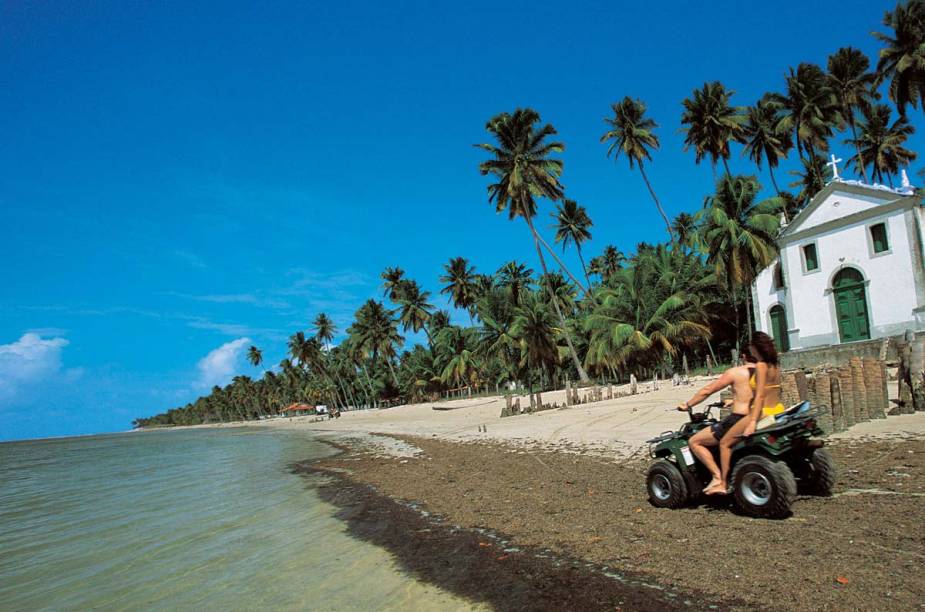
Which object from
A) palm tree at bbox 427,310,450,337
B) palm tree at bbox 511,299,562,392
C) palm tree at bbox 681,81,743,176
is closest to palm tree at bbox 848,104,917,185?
palm tree at bbox 681,81,743,176

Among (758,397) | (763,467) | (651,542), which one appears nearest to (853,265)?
(758,397)

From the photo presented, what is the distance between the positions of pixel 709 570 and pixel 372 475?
934 centimetres

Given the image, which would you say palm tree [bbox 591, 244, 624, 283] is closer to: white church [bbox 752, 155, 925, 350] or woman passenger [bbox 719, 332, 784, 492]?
white church [bbox 752, 155, 925, 350]

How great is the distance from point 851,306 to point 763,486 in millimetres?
24997

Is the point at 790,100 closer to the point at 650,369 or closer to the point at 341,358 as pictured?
the point at 650,369

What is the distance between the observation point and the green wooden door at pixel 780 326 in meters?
29.7

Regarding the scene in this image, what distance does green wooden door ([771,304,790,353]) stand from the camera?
29672 millimetres

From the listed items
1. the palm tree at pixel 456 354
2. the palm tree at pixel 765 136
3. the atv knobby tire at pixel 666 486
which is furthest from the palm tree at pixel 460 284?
the atv knobby tire at pixel 666 486

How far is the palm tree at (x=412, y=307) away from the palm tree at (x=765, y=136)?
3563 centimetres

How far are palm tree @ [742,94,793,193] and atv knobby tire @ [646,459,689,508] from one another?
44209mm

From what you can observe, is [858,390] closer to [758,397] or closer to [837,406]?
[837,406]

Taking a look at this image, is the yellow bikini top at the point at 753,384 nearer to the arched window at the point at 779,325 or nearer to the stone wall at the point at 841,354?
the stone wall at the point at 841,354

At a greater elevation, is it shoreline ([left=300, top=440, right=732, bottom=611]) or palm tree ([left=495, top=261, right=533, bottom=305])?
palm tree ([left=495, top=261, right=533, bottom=305])

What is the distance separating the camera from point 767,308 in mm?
30344
